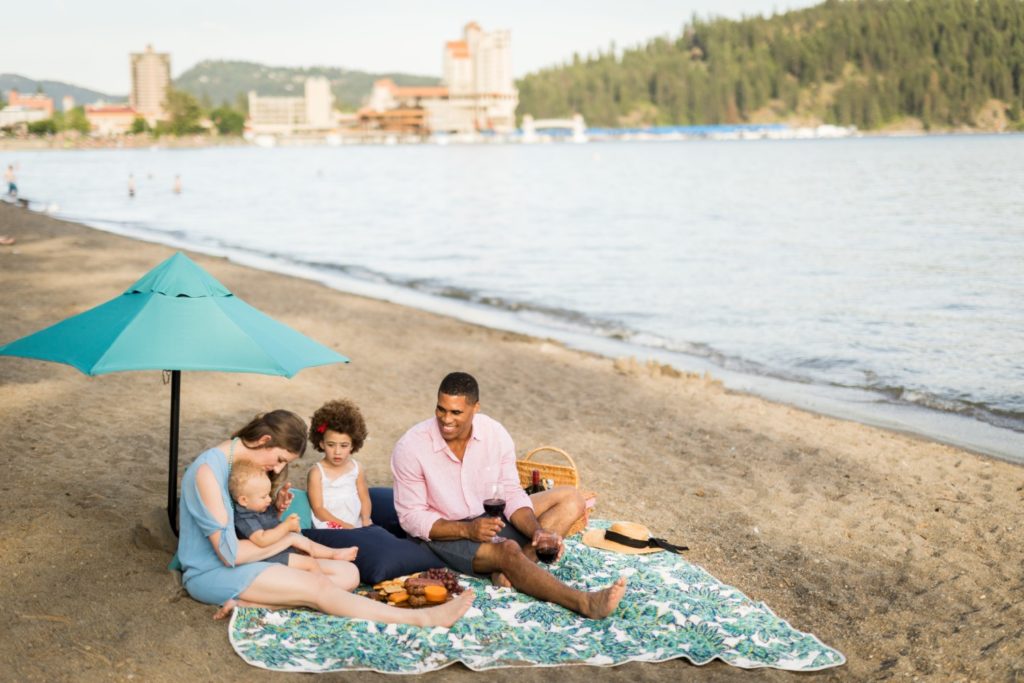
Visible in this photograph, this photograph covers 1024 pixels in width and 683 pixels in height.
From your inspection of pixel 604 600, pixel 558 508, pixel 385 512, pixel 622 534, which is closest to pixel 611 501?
pixel 622 534

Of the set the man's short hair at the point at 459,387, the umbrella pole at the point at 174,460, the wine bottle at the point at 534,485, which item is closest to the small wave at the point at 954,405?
the wine bottle at the point at 534,485

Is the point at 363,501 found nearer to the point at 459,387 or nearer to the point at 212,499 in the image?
the point at 459,387

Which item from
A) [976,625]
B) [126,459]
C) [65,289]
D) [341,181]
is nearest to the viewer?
[976,625]

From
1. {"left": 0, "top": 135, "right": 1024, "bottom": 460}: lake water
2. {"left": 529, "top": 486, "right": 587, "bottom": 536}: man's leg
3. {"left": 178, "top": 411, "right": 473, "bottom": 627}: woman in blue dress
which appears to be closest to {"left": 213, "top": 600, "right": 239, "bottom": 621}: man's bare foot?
{"left": 178, "top": 411, "right": 473, "bottom": 627}: woman in blue dress

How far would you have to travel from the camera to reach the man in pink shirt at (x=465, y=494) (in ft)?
20.0

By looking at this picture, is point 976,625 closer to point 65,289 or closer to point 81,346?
point 81,346

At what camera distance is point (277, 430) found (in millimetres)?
5586

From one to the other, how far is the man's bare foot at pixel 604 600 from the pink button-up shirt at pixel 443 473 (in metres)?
0.81

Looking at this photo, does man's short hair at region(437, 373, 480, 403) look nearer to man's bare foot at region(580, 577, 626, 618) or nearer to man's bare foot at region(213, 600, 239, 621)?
man's bare foot at region(580, 577, 626, 618)

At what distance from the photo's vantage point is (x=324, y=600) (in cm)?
567

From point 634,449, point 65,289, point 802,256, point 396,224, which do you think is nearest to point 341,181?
point 396,224

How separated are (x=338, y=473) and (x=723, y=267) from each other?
79.7ft

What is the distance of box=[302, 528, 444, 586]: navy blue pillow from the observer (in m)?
6.12

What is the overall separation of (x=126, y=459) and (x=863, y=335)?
44.8 ft
